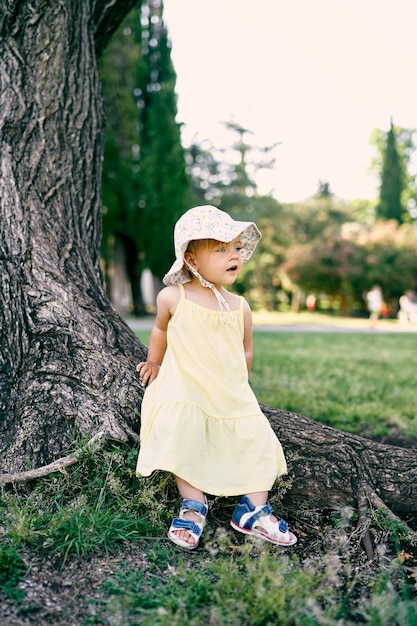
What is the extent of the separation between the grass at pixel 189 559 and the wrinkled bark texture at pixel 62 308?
16 cm

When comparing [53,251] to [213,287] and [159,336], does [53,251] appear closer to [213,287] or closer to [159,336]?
[159,336]

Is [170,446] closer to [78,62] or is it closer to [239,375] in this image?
[239,375]

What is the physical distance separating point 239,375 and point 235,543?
2.49 feet

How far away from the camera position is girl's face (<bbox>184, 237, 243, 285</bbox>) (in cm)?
278

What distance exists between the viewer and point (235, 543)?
2502mm

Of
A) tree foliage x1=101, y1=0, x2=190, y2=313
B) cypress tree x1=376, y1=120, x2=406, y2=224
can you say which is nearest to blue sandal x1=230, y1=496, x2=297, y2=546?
tree foliage x1=101, y1=0, x2=190, y2=313

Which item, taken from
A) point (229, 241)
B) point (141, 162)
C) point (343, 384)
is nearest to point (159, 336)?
point (229, 241)

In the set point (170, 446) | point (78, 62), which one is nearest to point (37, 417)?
point (170, 446)

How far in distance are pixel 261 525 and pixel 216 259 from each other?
1230 millimetres

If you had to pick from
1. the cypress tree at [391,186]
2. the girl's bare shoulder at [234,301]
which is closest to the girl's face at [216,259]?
the girl's bare shoulder at [234,301]

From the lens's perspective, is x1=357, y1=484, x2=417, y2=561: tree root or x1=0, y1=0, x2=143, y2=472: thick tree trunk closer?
x1=357, y1=484, x2=417, y2=561: tree root

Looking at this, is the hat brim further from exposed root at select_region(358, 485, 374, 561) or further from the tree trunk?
exposed root at select_region(358, 485, 374, 561)

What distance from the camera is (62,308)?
116 inches

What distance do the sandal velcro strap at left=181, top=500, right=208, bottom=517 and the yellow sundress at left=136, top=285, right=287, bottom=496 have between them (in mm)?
65
